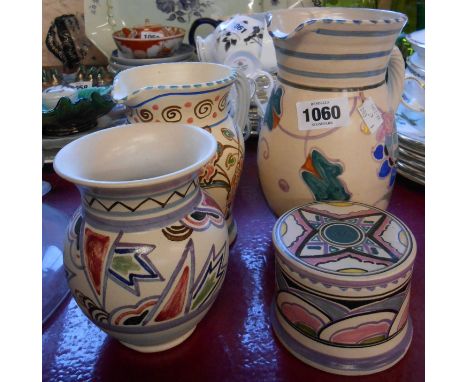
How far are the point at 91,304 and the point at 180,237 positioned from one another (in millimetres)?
119

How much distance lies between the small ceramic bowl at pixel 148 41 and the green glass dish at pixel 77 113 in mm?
313

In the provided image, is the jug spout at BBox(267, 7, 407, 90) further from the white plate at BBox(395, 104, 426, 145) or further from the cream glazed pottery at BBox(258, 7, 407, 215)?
the white plate at BBox(395, 104, 426, 145)

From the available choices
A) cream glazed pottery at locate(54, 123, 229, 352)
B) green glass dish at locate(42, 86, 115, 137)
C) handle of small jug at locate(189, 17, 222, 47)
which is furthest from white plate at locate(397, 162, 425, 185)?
handle of small jug at locate(189, 17, 222, 47)

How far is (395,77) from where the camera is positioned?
65 cm

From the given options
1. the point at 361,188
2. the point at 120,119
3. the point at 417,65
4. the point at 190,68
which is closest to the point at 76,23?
the point at 120,119

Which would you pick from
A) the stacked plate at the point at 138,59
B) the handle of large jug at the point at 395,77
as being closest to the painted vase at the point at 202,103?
the handle of large jug at the point at 395,77

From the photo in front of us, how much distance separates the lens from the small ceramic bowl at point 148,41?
1225mm

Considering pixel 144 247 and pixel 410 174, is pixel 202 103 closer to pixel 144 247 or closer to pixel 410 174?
pixel 144 247

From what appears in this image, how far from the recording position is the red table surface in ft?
1.69

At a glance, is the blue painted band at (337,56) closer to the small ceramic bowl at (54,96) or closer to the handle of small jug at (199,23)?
the small ceramic bowl at (54,96)

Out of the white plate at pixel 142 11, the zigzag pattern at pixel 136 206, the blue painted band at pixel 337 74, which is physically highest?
the white plate at pixel 142 11

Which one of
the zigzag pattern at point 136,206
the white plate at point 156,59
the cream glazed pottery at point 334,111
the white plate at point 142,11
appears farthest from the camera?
the white plate at point 142,11

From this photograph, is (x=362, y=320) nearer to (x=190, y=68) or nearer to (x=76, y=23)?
(x=190, y=68)

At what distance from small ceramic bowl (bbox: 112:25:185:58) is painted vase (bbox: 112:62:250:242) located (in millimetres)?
586
